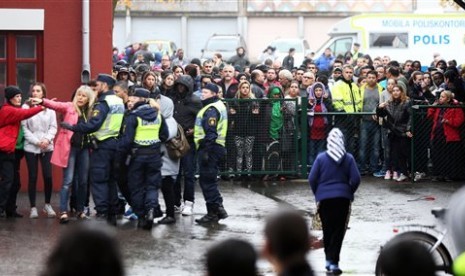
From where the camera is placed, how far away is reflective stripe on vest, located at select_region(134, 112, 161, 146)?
45.5 ft

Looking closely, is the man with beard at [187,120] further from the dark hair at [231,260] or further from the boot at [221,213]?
the dark hair at [231,260]

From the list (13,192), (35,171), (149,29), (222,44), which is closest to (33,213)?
(13,192)

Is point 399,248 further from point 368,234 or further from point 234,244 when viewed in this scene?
point 368,234

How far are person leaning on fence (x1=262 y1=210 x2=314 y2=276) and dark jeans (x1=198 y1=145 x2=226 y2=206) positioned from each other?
873 cm

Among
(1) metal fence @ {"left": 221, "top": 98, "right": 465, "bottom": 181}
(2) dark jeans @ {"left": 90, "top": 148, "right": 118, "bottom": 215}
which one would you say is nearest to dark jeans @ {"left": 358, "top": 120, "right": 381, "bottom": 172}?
(1) metal fence @ {"left": 221, "top": 98, "right": 465, "bottom": 181}

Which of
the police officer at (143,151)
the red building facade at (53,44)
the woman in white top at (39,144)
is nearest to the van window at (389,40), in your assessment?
the red building facade at (53,44)

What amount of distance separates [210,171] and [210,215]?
56cm

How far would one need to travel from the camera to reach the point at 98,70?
17203mm

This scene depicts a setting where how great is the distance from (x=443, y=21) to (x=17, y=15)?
810 inches

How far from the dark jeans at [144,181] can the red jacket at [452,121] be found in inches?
251

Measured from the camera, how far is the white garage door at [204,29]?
55281mm

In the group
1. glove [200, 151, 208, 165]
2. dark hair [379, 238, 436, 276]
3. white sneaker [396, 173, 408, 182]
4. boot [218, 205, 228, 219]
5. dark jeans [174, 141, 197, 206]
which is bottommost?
boot [218, 205, 228, 219]

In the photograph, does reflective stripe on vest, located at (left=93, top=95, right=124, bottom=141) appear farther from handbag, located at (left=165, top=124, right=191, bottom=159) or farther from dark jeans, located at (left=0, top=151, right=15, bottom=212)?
dark jeans, located at (left=0, top=151, right=15, bottom=212)

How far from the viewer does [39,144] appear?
48.4ft
